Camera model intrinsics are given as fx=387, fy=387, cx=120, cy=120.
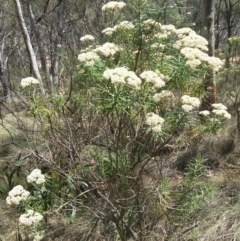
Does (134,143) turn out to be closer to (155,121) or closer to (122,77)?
(155,121)

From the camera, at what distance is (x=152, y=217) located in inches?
175

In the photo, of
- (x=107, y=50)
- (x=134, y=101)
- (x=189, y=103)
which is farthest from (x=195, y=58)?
(x=107, y=50)

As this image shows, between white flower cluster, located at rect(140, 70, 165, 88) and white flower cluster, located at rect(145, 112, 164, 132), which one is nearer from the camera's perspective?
white flower cluster, located at rect(140, 70, 165, 88)

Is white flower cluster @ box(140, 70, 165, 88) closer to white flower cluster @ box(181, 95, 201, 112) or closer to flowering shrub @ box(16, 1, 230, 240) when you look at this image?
flowering shrub @ box(16, 1, 230, 240)

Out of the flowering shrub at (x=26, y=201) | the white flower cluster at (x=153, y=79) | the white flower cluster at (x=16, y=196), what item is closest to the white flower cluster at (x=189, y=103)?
the white flower cluster at (x=153, y=79)

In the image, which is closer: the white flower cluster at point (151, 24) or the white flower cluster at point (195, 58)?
the white flower cluster at point (195, 58)

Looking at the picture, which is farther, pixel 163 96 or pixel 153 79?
pixel 163 96

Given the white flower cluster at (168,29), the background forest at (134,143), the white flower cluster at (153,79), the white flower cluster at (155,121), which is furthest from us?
the white flower cluster at (168,29)

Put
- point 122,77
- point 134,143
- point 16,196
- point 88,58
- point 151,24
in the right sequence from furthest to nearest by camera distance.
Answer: point 134,143
point 151,24
point 16,196
point 88,58
point 122,77

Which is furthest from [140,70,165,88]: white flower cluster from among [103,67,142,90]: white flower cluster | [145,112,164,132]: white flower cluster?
[145,112,164,132]: white flower cluster

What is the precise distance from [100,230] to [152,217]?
0.64 metres

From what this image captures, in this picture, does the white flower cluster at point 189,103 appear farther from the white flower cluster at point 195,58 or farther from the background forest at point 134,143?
the white flower cluster at point 195,58

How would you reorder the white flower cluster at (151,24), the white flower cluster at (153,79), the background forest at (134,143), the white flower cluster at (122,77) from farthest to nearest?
the white flower cluster at (151,24), the background forest at (134,143), the white flower cluster at (153,79), the white flower cluster at (122,77)

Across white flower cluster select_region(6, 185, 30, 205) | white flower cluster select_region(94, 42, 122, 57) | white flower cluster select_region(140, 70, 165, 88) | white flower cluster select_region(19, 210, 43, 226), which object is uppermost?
white flower cluster select_region(94, 42, 122, 57)
